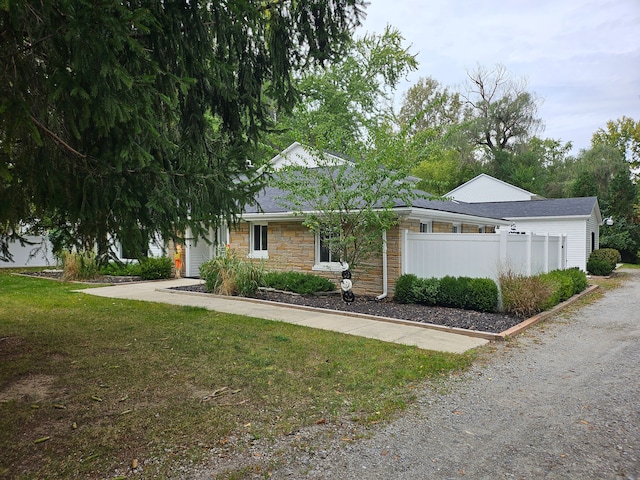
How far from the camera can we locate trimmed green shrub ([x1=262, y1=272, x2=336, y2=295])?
11.3 m

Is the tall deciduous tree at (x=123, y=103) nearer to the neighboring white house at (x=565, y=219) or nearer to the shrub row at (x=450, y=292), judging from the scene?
the shrub row at (x=450, y=292)

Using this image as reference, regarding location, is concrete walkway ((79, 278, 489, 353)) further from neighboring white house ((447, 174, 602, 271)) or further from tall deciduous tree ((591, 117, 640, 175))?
tall deciduous tree ((591, 117, 640, 175))

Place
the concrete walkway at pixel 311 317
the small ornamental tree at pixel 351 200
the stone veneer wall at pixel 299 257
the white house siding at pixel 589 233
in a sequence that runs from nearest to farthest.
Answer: the concrete walkway at pixel 311 317
the small ornamental tree at pixel 351 200
the stone veneer wall at pixel 299 257
the white house siding at pixel 589 233

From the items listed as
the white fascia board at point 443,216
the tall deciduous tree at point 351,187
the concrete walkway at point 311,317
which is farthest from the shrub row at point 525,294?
the tall deciduous tree at point 351,187

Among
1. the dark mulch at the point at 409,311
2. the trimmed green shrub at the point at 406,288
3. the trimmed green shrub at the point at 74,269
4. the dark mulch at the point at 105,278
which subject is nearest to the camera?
the dark mulch at the point at 409,311

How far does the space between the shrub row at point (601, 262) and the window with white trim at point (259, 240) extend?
14.6 meters

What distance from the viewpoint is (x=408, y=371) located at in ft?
17.2

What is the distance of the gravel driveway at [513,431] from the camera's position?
10.2 ft

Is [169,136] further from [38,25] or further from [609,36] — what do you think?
[609,36]

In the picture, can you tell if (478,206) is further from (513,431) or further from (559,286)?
(513,431)

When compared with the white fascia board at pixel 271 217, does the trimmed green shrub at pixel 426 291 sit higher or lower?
lower

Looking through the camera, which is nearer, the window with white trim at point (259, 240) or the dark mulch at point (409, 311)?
the dark mulch at point (409, 311)

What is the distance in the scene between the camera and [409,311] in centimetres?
929

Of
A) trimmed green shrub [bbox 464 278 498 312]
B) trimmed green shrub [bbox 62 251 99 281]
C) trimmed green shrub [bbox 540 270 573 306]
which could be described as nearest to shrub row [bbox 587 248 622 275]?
trimmed green shrub [bbox 540 270 573 306]
